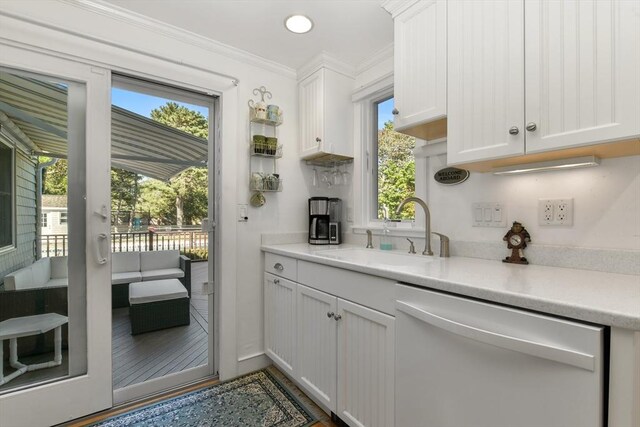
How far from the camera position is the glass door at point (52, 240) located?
5.24 feet

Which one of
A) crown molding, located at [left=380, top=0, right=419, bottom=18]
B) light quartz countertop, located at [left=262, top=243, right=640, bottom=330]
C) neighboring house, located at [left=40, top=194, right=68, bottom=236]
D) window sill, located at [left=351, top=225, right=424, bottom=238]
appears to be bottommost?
light quartz countertop, located at [left=262, top=243, right=640, bottom=330]

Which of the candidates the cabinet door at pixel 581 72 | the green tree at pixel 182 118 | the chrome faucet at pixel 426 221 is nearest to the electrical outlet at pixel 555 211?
the cabinet door at pixel 581 72

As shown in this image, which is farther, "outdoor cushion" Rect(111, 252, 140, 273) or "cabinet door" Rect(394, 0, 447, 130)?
"outdoor cushion" Rect(111, 252, 140, 273)

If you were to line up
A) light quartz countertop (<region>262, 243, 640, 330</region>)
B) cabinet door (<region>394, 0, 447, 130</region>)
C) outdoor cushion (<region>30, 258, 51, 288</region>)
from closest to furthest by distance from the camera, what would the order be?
light quartz countertop (<region>262, 243, 640, 330</region>)
cabinet door (<region>394, 0, 447, 130</region>)
outdoor cushion (<region>30, 258, 51, 288</region>)

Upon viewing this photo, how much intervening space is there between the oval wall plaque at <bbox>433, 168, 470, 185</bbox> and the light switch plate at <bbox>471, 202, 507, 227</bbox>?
0.16m

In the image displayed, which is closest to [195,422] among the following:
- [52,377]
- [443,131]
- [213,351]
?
[213,351]

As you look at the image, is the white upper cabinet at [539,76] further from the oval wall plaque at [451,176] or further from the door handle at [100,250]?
the door handle at [100,250]

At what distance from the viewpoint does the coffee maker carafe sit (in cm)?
240

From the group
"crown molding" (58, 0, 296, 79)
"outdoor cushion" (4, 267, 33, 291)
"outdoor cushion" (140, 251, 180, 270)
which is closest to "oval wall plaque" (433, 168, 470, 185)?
"crown molding" (58, 0, 296, 79)

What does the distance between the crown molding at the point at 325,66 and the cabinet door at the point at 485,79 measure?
1014mm

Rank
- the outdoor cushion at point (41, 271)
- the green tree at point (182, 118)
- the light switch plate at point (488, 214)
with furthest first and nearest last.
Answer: the green tree at point (182, 118)
the outdoor cushion at point (41, 271)
the light switch plate at point (488, 214)

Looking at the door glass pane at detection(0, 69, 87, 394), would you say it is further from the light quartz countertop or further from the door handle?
the light quartz countertop

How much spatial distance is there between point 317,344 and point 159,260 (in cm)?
121

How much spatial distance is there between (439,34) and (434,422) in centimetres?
167
